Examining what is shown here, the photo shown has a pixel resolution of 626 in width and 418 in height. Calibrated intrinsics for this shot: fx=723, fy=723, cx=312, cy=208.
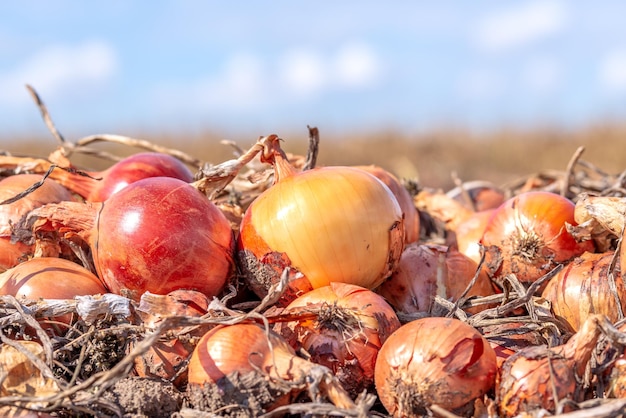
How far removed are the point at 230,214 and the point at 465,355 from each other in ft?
3.28

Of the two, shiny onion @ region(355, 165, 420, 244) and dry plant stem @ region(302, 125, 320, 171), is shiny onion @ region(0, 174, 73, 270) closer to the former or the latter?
dry plant stem @ region(302, 125, 320, 171)

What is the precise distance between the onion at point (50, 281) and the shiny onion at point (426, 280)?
78 cm

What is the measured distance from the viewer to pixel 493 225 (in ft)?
7.30

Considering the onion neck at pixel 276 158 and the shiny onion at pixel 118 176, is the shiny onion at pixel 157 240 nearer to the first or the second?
the onion neck at pixel 276 158

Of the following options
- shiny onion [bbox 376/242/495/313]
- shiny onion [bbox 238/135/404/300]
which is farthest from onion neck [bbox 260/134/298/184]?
shiny onion [bbox 376/242/495/313]

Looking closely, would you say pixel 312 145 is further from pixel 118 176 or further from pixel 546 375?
pixel 546 375

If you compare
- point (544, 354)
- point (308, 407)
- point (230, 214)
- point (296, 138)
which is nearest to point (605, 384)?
point (544, 354)

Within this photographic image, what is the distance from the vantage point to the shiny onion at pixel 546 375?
1415 millimetres

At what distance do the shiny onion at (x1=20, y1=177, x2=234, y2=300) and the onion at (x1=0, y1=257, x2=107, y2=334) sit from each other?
48mm

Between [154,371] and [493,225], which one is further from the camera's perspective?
[493,225]

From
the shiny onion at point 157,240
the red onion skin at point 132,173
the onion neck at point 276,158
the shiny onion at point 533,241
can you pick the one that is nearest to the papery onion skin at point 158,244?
the shiny onion at point 157,240

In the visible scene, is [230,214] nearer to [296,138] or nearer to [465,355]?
[465,355]

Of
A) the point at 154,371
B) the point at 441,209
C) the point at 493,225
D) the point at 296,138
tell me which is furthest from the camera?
the point at 296,138

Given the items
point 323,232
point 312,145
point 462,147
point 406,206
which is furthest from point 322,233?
point 462,147
